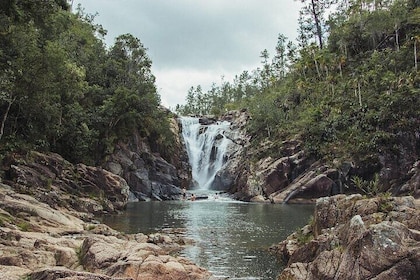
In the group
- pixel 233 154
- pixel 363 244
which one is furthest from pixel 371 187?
pixel 233 154

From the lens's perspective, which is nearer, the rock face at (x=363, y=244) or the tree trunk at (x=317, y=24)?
the rock face at (x=363, y=244)

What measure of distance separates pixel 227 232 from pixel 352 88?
36238mm

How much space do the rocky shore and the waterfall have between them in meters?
24.7

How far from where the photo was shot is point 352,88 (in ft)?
166

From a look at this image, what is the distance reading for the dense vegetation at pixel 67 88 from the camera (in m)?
21.0

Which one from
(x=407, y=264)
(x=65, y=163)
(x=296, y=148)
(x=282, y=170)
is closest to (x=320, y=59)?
(x=296, y=148)

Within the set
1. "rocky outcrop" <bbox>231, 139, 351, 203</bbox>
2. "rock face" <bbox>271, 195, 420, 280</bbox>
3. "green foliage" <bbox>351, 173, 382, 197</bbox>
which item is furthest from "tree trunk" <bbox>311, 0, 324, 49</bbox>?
"rock face" <bbox>271, 195, 420, 280</bbox>

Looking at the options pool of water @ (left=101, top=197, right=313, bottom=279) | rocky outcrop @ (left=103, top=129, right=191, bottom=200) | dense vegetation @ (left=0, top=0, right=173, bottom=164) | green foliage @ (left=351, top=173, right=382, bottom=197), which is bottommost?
pool of water @ (left=101, top=197, right=313, bottom=279)

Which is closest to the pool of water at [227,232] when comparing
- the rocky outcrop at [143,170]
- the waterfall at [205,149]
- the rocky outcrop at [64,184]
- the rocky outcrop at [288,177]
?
the rocky outcrop at [64,184]

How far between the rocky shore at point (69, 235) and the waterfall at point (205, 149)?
24702 mm

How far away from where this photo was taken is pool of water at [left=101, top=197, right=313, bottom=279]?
14070 millimetres

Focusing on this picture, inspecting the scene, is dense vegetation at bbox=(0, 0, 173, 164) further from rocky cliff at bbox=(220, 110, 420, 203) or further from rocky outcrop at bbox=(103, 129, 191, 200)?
rocky cliff at bbox=(220, 110, 420, 203)

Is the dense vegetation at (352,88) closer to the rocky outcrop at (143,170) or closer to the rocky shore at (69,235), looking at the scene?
the rocky outcrop at (143,170)

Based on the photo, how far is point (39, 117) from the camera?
1222 inches
